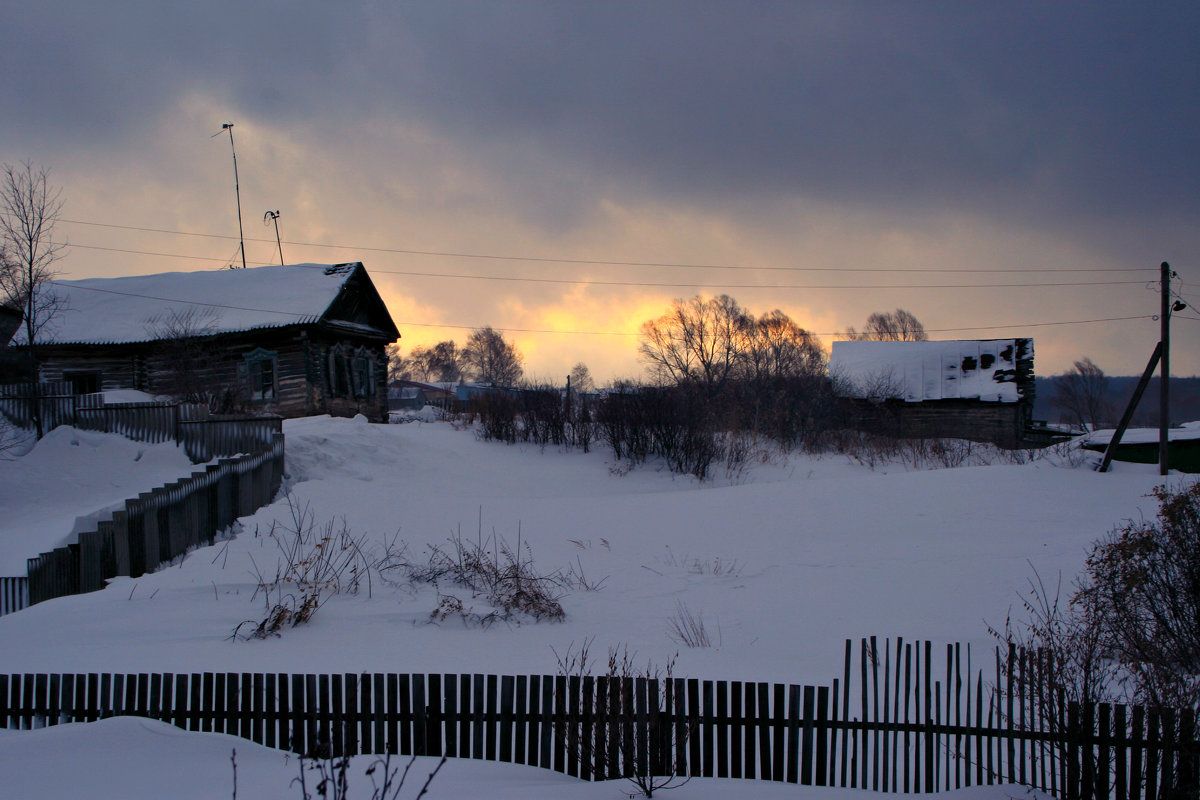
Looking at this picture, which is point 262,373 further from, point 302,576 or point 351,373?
point 302,576

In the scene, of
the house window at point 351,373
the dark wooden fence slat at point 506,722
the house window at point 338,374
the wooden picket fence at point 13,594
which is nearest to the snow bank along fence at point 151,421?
the wooden picket fence at point 13,594

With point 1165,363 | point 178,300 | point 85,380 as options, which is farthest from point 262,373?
point 1165,363

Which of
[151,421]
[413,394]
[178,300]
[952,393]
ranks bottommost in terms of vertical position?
[151,421]

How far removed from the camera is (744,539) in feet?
39.1

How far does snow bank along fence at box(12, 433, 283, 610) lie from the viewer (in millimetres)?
8055

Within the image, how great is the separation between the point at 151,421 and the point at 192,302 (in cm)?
1294

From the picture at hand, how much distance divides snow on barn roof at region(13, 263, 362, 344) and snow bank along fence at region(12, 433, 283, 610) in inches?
497

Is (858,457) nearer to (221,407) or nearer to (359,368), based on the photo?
(359,368)

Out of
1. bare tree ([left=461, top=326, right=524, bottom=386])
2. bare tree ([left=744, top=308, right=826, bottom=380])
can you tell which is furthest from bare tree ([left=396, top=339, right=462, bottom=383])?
bare tree ([left=744, top=308, right=826, bottom=380])

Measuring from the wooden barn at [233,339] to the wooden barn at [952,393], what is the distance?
928 inches

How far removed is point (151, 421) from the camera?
13539mm

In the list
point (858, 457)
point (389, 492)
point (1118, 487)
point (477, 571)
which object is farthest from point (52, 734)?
point (858, 457)

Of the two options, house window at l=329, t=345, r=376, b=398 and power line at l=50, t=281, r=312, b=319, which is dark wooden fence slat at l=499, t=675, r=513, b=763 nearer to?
power line at l=50, t=281, r=312, b=319

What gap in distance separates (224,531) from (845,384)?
102 ft
